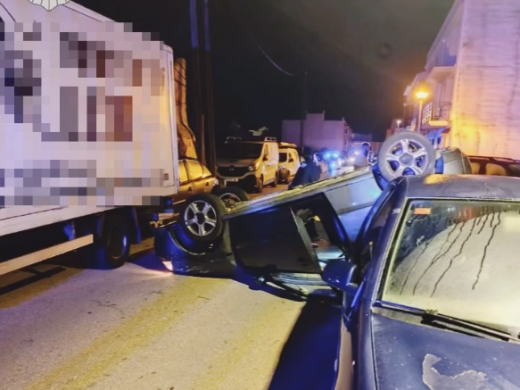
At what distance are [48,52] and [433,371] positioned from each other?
198 inches

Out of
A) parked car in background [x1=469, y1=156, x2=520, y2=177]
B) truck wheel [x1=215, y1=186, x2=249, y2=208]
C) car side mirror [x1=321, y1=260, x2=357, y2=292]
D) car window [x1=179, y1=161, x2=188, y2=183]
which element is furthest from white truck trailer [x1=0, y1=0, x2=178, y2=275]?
parked car in background [x1=469, y1=156, x2=520, y2=177]

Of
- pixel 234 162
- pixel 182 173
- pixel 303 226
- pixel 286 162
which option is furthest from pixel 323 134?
pixel 303 226

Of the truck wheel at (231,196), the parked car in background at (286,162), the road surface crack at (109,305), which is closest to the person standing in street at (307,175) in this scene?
the truck wheel at (231,196)

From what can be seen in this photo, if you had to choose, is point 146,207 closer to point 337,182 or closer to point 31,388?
point 337,182

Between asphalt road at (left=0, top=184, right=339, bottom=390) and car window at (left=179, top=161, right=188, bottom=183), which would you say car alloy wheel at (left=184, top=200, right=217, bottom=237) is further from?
car window at (left=179, top=161, right=188, bottom=183)

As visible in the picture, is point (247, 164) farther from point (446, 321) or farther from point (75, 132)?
point (446, 321)

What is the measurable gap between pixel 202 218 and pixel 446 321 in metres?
4.12

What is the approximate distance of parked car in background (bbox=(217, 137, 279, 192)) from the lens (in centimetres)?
1617

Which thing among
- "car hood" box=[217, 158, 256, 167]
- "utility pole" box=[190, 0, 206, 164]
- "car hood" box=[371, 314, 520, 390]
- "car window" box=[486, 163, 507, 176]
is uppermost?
"utility pole" box=[190, 0, 206, 164]

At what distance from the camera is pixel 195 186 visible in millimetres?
9477

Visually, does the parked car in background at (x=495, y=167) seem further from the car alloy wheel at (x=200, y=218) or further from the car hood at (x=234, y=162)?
the car hood at (x=234, y=162)

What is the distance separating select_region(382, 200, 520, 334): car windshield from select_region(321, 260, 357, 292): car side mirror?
12.8 inches

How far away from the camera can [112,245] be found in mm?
6625

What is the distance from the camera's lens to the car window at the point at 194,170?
9.56 m
